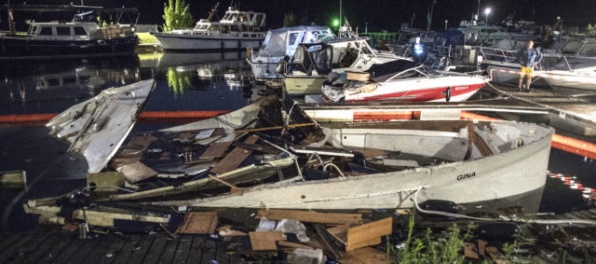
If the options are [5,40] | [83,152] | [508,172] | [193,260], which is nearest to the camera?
[193,260]

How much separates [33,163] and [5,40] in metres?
28.4

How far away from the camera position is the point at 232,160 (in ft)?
25.2

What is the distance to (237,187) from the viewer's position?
22.2 ft

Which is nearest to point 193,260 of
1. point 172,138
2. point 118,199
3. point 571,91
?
point 118,199

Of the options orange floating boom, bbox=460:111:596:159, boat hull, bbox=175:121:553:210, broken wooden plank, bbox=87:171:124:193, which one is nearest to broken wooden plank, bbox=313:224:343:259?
boat hull, bbox=175:121:553:210

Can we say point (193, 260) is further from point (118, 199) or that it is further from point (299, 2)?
point (299, 2)

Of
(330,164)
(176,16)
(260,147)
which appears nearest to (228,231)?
(330,164)

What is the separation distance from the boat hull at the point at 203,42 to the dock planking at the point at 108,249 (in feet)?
119

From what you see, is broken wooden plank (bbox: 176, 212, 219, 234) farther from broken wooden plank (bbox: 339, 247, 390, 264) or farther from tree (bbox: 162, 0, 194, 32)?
tree (bbox: 162, 0, 194, 32)

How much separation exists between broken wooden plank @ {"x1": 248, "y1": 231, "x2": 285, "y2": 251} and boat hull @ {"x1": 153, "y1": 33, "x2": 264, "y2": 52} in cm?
3593

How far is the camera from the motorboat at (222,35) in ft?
129

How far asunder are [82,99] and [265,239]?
50.5 ft

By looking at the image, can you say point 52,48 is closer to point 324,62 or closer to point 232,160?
point 324,62

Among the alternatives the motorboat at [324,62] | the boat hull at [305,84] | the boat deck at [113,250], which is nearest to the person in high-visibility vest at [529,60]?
the motorboat at [324,62]
